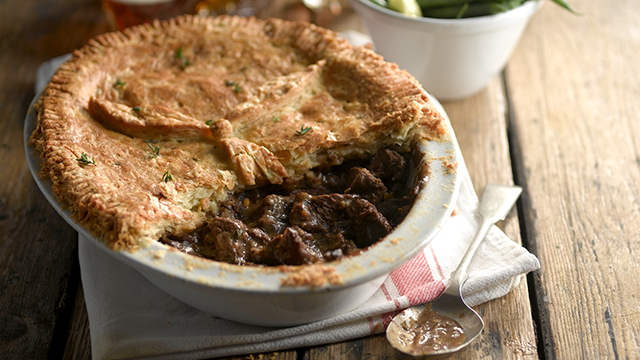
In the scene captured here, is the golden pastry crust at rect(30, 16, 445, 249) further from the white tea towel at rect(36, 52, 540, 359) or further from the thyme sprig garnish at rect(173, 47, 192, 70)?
the white tea towel at rect(36, 52, 540, 359)

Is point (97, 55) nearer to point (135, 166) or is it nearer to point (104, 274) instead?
point (135, 166)

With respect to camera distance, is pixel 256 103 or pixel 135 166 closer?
pixel 135 166

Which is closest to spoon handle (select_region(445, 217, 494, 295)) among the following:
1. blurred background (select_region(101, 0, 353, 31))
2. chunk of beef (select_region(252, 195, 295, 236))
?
chunk of beef (select_region(252, 195, 295, 236))

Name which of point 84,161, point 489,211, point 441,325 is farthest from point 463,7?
point 84,161

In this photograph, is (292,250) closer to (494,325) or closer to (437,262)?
(437,262)

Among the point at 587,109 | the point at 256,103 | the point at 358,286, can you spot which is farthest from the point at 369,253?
the point at 587,109

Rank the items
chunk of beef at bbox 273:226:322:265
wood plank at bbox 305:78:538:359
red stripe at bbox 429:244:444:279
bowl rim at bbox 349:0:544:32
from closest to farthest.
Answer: chunk of beef at bbox 273:226:322:265 < wood plank at bbox 305:78:538:359 < red stripe at bbox 429:244:444:279 < bowl rim at bbox 349:0:544:32
